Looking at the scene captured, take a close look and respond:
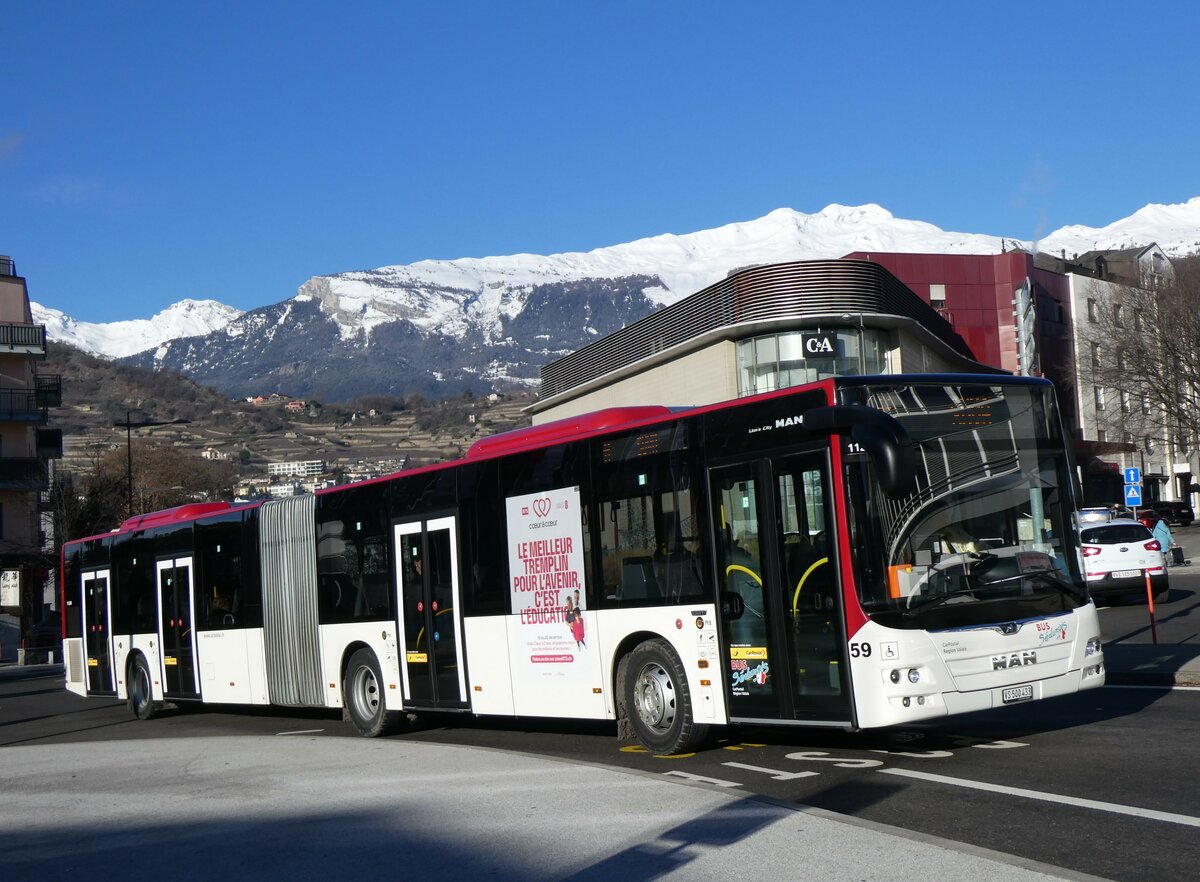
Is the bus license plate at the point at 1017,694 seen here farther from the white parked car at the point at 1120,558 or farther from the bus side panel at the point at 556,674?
the white parked car at the point at 1120,558

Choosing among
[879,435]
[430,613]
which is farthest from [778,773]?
[430,613]

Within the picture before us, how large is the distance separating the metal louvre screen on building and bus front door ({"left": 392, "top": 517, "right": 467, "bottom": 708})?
2276 mm

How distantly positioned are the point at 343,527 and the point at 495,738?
360 cm

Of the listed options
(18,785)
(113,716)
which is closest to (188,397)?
(113,716)

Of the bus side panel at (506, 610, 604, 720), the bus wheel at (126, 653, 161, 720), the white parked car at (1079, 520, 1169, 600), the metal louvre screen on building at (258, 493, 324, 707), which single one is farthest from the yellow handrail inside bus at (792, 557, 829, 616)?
the white parked car at (1079, 520, 1169, 600)

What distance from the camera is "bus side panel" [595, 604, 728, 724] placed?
11.3 metres

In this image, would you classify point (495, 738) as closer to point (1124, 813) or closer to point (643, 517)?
point (643, 517)

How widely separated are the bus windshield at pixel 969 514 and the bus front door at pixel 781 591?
37 centimetres

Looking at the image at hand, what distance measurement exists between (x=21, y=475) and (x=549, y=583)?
58.8 metres

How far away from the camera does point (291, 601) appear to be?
709 inches

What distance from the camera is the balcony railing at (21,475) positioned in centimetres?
6465

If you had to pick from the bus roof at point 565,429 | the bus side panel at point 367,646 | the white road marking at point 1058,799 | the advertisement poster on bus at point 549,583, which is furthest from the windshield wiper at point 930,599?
the bus side panel at point 367,646

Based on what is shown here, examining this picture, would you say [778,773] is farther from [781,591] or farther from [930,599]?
[930,599]

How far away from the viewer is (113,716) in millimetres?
23469
